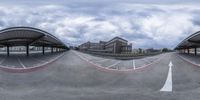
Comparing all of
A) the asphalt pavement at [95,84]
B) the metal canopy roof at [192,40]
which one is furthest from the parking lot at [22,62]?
the metal canopy roof at [192,40]

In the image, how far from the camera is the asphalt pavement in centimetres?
1289

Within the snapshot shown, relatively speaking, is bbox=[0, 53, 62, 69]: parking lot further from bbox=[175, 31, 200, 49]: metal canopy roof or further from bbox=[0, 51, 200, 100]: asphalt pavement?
bbox=[175, 31, 200, 49]: metal canopy roof

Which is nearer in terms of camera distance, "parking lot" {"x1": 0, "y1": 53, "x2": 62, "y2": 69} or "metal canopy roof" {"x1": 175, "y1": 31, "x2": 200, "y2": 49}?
"parking lot" {"x1": 0, "y1": 53, "x2": 62, "y2": 69}

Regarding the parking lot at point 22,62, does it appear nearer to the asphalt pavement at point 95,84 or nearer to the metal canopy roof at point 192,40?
the asphalt pavement at point 95,84

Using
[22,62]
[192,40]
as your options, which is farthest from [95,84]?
[192,40]

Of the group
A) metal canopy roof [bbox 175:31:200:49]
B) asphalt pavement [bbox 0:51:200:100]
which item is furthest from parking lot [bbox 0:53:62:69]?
metal canopy roof [bbox 175:31:200:49]

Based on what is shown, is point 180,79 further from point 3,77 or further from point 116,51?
point 3,77

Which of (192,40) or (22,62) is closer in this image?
(22,62)

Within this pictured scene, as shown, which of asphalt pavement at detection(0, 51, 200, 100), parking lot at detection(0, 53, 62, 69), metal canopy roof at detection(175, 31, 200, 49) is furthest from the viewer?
metal canopy roof at detection(175, 31, 200, 49)

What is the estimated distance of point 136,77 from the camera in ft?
55.3

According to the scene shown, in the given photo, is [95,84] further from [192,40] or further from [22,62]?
[192,40]

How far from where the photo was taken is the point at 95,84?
Answer: 15305mm

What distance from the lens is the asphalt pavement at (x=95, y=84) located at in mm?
12891

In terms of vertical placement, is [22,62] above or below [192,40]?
below
